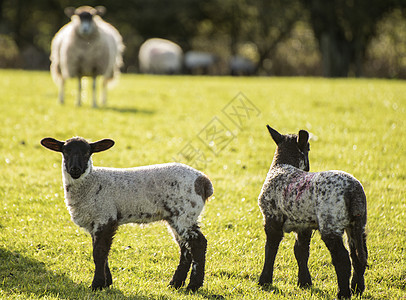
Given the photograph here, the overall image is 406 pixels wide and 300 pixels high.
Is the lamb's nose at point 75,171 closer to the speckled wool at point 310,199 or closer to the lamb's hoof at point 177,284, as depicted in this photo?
the lamb's hoof at point 177,284

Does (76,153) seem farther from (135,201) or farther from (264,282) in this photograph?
(264,282)

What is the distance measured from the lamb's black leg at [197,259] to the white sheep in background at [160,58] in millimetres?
30876

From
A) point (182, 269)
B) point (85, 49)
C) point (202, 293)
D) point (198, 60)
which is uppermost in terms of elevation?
point (198, 60)

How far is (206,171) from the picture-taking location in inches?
360

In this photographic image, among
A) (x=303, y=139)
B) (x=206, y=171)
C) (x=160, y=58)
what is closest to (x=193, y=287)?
(x=303, y=139)

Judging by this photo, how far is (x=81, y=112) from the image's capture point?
13391 millimetres

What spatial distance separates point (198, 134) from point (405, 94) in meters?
8.90

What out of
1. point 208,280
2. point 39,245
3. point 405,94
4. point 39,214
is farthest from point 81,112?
point 405,94

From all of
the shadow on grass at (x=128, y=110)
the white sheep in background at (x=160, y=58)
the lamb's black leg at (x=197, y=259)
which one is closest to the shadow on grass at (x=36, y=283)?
the lamb's black leg at (x=197, y=259)

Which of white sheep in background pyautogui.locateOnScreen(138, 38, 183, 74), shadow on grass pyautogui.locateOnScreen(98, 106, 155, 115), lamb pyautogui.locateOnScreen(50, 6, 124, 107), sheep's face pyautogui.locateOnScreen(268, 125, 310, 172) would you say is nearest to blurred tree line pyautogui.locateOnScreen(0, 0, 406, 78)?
white sheep in background pyautogui.locateOnScreen(138, 38, 183, 74)

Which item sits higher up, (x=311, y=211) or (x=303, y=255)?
(x=311, y=211)

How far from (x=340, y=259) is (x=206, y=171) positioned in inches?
186

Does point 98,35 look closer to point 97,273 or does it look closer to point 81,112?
point 81,112

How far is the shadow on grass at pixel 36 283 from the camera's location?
479 cm
